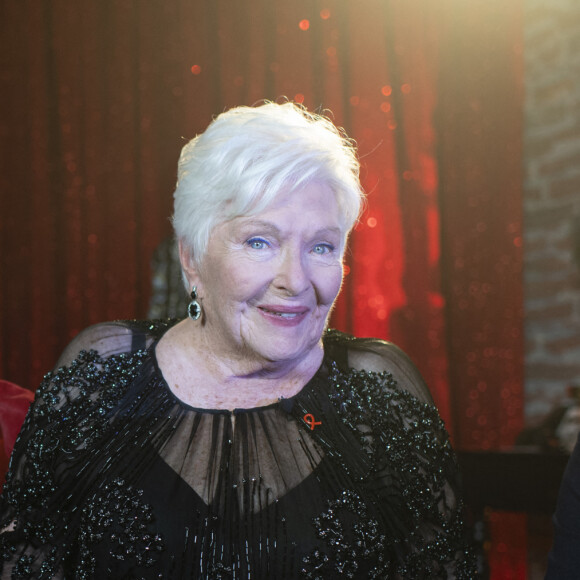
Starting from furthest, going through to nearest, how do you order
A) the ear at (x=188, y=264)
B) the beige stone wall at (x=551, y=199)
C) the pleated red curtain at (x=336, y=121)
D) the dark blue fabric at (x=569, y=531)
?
the beige stone wall at (x=551, y=199) → the pleated red curtain at (x=336, y=121) → the ear at (x=188, y=264) → the dark blue fabric at (x=569, y=531)

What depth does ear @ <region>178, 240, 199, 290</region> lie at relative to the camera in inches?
58.5

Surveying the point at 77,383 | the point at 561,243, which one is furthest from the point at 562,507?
the point at 561,243

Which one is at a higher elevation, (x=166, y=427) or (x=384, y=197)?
(x=384, y=197)

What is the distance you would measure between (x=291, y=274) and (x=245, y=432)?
0.35 metres

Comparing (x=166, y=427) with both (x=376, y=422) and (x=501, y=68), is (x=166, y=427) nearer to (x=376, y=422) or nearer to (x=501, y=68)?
(x=376, y=422)

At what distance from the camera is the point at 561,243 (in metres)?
3.07

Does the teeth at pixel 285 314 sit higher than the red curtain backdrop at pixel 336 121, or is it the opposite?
the red curtain backdrop at pixel 336 121

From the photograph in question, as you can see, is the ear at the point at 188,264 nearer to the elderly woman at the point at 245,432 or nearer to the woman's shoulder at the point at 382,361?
the elderly woman at the point at 245,432

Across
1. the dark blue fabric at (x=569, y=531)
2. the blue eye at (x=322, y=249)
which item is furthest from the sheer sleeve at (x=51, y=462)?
the dark blue fabric at (x=569, y=531)

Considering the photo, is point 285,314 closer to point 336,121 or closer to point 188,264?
point 188,264

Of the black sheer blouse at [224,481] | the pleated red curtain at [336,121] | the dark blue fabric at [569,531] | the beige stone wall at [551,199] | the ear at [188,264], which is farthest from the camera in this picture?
the beige stone wall at [551,199]

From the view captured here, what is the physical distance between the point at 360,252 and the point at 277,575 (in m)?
1.80

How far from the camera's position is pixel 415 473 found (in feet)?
4.61

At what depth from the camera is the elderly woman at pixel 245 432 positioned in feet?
4.13
